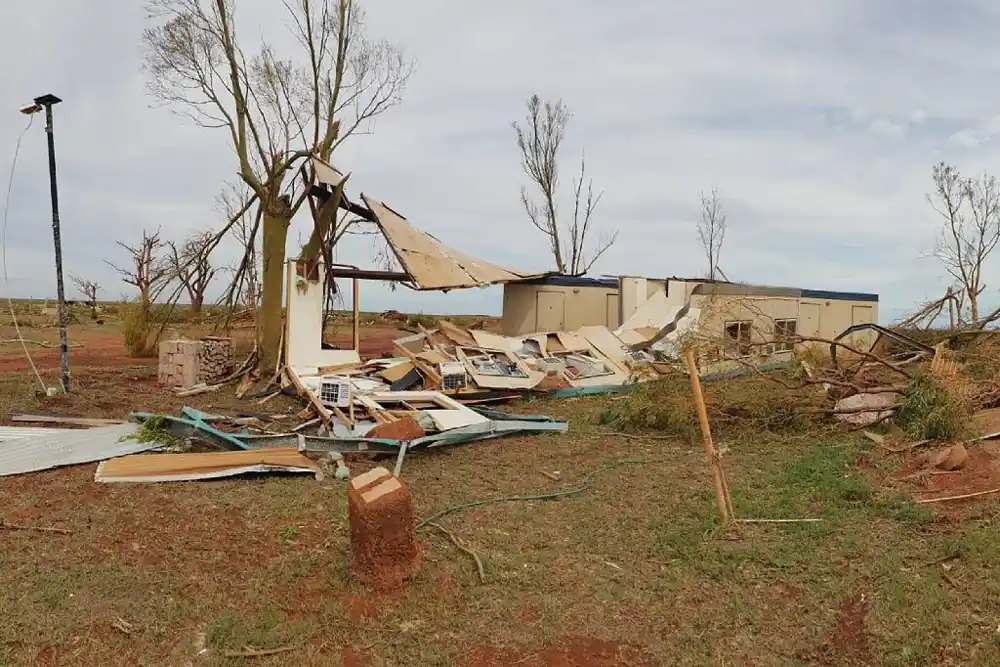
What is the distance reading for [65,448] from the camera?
25.7ft

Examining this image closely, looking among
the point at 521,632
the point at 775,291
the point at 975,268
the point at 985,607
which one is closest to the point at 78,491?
the point at 521,632

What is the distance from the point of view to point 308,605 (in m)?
4.42

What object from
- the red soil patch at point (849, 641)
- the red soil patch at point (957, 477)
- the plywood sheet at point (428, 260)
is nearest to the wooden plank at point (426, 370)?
the plywood sheet at point (428, 260)

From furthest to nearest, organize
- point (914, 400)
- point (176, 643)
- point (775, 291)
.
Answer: point (775, 291) → point (914, 400) → point (176, 643)

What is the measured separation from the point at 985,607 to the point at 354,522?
3.93 metres

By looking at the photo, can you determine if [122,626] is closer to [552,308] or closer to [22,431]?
[22,431]

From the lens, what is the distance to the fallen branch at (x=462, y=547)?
4847 millimetres


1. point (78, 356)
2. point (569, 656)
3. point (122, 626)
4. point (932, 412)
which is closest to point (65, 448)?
point (122, 626)

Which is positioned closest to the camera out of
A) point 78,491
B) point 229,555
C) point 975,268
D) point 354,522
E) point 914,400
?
point 354,522

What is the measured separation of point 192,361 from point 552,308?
8.49m

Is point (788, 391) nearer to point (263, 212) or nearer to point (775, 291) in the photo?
point (775, 291)

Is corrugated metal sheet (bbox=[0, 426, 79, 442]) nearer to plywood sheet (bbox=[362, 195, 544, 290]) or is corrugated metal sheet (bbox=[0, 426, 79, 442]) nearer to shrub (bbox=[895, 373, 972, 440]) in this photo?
plywood sheet (bbox=[362, 195, 544, 290])

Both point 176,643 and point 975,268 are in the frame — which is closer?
point 176,643

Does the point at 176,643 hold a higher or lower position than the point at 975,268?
lower
